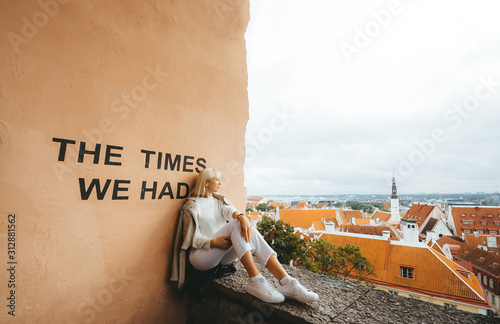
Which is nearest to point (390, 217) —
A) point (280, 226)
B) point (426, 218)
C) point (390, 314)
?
point (426, 218)

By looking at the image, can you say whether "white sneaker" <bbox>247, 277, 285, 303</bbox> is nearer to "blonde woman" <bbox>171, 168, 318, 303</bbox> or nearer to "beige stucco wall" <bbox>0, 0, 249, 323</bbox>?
"blonde woman" <bbox>171, 168, 318, 303</bbox>

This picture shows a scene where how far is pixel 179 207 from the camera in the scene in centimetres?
174

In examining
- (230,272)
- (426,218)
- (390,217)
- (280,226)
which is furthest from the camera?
(390,217)

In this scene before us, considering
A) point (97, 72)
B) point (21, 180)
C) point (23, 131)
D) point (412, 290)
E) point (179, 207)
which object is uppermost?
point (97, 72)

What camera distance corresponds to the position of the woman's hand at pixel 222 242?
1450 mm

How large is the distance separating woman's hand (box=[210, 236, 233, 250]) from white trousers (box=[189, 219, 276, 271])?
31 millimetres

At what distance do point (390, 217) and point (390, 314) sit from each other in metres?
37.6

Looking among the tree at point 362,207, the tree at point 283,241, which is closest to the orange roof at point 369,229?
the tree at point 283,241

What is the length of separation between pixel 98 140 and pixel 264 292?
1378 millimetres

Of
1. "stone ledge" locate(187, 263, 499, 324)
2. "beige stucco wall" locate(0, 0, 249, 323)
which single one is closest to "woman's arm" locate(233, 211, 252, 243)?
"stone ledge" locate(187, 263, 499, 324)

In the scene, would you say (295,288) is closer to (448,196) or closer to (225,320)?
(225,320)

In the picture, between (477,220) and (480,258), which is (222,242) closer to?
(480,258)

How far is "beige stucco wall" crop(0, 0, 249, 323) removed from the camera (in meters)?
1.12

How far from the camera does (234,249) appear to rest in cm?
150
